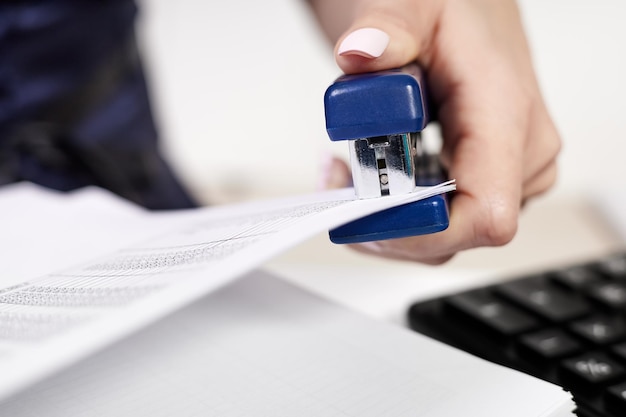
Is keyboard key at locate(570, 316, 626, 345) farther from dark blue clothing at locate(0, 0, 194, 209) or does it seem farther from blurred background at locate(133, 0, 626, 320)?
dark blue clothing at locate(0, 0, 194, 209)

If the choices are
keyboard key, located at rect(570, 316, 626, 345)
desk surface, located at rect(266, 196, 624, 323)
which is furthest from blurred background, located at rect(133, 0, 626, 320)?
keyboard key, located at rect(570, 316, 626, 345)

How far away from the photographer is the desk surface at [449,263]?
1.34 feet

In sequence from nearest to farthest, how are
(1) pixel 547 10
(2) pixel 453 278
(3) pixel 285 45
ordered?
1. (2) pixel 453 278
2. (1) pixel 547 10
3. (3) pixel 285 45

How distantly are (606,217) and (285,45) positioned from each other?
618 millimetres

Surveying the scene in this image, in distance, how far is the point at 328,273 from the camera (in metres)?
0.45

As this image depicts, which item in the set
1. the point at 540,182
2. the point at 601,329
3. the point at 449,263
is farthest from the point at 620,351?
the point at 449,263

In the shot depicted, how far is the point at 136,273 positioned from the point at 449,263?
35cm

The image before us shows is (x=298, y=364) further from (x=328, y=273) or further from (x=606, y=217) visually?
(x=606, y=217)

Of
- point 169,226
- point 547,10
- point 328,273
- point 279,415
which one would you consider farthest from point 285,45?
point 279,415

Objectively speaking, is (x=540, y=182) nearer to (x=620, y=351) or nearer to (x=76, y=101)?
(x=620, y=351)

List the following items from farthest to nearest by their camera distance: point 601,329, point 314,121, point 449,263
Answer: point 314,121, point 449,263, point 601,329

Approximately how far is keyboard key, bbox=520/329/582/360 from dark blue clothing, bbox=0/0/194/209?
0.37 m

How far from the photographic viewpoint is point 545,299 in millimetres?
341

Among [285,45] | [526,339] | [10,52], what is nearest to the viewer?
[526,339]
